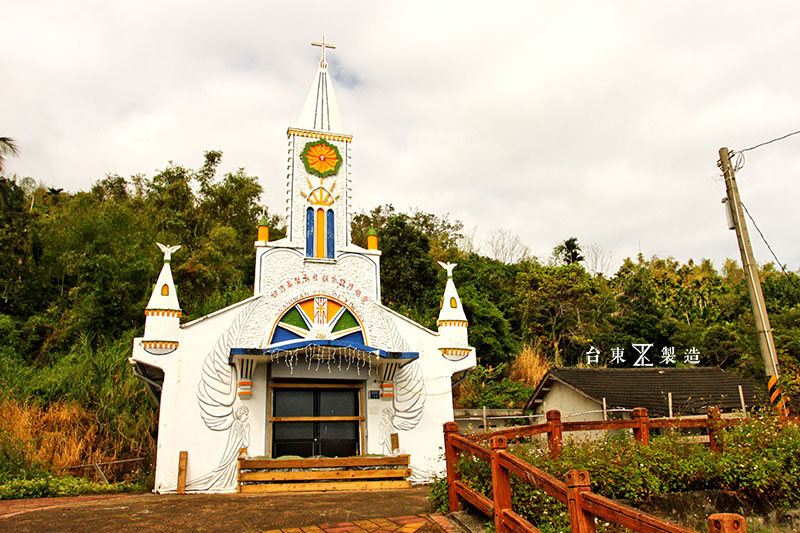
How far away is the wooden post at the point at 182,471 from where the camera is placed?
10.4 m

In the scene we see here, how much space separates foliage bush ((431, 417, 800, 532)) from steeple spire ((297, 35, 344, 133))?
9.13 metres

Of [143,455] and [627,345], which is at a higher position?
[627,345]

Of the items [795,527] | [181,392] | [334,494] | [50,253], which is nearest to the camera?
[795,527]

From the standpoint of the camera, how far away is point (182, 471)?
34.2 feet

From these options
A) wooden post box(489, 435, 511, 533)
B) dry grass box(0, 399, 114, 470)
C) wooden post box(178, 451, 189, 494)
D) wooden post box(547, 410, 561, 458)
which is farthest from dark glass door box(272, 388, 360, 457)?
wooden post box(489, 435, 511, 533)

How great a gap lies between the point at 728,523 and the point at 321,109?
42.2 feet

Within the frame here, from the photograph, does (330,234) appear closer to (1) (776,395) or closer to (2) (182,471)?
(2) (182,471)

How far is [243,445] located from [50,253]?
13303 mm

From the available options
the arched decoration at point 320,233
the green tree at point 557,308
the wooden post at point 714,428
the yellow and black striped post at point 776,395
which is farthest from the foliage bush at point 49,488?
the green tree at point 557,308

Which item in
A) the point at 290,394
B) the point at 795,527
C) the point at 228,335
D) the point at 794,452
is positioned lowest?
the point at 795,527

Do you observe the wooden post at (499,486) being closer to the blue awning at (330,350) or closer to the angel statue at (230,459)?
the blue awning at (330,350)

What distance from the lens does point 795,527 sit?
7859 millimetres

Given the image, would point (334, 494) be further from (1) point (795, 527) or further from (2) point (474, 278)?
(2) point (474, 278)

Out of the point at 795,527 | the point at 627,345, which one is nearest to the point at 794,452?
the point at 795,527
